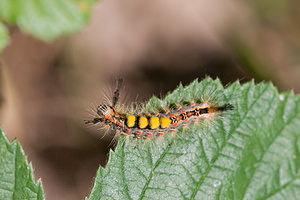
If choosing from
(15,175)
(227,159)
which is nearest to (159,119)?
(227,159)

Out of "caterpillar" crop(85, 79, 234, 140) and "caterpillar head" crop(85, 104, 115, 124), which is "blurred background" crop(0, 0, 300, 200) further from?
"caterpillar" crop(85, 79, 234, 140)

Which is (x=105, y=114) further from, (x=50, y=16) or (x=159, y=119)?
(x=50, y=16)

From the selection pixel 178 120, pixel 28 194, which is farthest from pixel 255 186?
pixel 28 194

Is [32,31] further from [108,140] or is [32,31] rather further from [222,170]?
[222,170]

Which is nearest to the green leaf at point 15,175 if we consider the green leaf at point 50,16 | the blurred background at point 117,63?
the green leaf at point 50,16

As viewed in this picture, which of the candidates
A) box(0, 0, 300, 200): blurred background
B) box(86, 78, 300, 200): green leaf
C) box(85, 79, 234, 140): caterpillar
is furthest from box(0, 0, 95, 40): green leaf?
box(86, 78, 300, 200): green leaf

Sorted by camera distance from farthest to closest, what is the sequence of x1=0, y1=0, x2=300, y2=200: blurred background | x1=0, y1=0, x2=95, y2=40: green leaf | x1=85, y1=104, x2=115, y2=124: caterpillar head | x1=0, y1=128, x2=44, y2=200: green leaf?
1. x1=0, y1=0, x2=300, y2=200: blurred background
2. x1=0, y1=0, x2=95, y2=40: green leaf
3. x1=85, y1=104, x2=115, y2=124: caterpillar head
4. x1=0, y1=128, x2=44, y2=200: green leaf

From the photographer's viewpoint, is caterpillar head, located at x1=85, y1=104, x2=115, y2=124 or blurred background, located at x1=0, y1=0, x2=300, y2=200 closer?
caterpillar head, located at x1=85, y1=104, x2=115, y2=124
